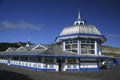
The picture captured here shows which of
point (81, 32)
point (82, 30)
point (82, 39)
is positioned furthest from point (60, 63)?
point (82, 30)

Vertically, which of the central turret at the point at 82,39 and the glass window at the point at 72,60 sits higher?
the central turret at the point at 82,39

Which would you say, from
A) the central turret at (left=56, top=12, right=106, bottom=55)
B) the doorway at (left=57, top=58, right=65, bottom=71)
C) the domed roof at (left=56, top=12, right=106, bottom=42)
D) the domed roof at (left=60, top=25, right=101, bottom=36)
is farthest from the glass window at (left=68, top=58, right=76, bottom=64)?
the domed roof at (left=60, top=25, right=101, bottom=36)

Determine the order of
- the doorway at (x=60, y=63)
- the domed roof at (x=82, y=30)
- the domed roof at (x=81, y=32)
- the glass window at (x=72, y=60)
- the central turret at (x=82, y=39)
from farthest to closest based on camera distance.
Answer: the domed roof at (x=82, y=30)
the domed roof at (x=81, y=32)
the central turret at (x=82, y=39)
the glass window at (x=72, y=60)
the doorway at (x=60, y=63)

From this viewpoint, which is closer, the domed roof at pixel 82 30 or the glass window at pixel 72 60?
the glass window at pixel 72 60

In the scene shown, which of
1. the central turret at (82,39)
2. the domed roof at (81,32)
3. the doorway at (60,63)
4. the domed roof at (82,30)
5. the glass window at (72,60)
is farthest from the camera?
the domed roof at (82,30)

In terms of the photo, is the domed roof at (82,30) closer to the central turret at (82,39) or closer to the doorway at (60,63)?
the central turret at (82,39)

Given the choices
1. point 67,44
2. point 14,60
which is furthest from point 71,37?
point 14,60

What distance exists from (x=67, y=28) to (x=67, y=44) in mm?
3673

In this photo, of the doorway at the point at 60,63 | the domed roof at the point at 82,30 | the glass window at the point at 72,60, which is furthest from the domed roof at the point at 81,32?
the doorway at the point at 60,63

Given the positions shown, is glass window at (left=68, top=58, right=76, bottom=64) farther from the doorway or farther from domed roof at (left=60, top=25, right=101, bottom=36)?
domed roof at (left=60, top=25, right=101, bottom=36)

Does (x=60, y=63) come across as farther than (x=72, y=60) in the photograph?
No

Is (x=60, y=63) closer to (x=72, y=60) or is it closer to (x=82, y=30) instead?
(x=72, y=60)

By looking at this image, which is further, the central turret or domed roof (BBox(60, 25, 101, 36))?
domed roof (BBox(60, 25, 101, 36))

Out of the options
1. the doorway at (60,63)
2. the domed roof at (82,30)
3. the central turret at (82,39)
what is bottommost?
the doorway at (60,63)
